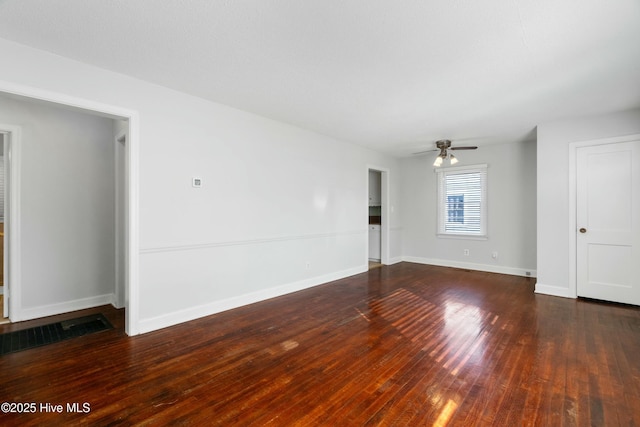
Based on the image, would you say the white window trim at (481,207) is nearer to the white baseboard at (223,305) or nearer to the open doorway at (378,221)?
the open doorway at (378,221)

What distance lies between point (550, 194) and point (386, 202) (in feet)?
9.86

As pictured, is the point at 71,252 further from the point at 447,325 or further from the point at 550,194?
the point at 550,194

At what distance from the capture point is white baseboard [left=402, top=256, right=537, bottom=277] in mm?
5543

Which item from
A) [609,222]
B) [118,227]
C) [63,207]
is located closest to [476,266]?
[609,222]

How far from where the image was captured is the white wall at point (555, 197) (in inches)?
163

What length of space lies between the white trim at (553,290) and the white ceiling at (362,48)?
8.25ft

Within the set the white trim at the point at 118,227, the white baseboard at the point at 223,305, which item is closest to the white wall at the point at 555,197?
the white baseboard at the point at 223,305

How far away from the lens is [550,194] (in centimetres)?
435

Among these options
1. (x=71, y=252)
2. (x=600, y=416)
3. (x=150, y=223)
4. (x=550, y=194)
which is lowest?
(x=600, y=416)

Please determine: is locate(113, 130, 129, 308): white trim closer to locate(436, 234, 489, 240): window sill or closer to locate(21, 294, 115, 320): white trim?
locate(21, 294, 115, 320): white trim

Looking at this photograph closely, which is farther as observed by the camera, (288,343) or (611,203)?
(611,203)

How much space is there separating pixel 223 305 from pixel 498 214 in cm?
534

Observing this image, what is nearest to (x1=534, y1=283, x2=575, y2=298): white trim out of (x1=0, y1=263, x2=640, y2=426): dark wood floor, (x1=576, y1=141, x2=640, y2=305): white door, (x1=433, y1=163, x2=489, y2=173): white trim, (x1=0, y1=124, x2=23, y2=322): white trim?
(x1=576, y1=141, x2=640, y2=305): white door

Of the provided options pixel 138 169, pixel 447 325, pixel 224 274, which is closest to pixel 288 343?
pixel 224 274
